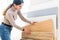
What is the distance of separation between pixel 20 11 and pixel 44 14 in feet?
0.93

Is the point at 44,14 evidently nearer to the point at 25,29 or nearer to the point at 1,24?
the point at 25,29

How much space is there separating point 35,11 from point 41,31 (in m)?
0.27

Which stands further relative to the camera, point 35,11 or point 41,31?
point 35,11

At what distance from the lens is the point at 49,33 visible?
1.23 meters

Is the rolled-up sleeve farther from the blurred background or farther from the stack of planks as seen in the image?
the stack of planks

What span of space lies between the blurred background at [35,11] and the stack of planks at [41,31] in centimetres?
5

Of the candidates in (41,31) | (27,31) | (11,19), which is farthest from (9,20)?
(41,31)

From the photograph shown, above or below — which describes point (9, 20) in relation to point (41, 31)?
above

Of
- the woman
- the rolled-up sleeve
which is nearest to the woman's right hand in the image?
the woman

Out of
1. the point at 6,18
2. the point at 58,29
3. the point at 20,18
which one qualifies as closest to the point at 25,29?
the point at 20,18

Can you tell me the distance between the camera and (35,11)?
142cm

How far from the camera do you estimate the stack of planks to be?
1.23m

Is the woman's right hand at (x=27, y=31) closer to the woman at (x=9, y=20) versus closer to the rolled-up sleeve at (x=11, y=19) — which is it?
the woman at (x=9, y=20)

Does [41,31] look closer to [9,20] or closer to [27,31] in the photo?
[27,31]
